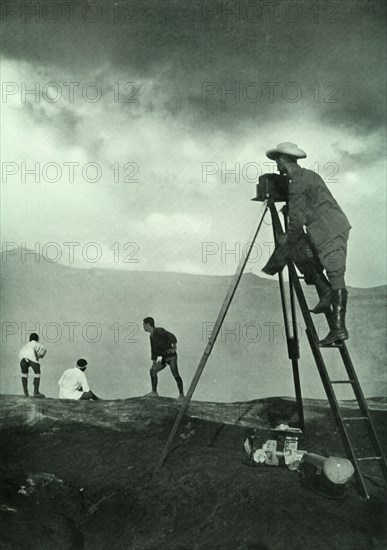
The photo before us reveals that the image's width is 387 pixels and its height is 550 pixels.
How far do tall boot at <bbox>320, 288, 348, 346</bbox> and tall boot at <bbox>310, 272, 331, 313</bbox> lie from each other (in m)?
0.06

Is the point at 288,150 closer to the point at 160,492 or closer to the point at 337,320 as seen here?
the point at 337,320

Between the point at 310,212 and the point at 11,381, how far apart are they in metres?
9.78

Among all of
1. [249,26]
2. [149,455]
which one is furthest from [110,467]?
[249,26]

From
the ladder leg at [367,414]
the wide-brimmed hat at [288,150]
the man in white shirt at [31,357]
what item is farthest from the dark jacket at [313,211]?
the man in white shirt at [31,357]

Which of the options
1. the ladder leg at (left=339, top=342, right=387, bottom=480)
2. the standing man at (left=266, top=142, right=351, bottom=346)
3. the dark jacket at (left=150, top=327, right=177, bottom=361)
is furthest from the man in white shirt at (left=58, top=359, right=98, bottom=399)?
the ladder leg at (left=339, top=342, right=387, bottom=480)

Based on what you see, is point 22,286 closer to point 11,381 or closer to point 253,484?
point 11,381

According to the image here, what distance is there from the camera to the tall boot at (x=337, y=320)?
3.58m

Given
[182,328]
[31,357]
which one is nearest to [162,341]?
[31,357]

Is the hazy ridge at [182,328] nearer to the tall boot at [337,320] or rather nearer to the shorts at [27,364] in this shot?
the shorts at [27,364]

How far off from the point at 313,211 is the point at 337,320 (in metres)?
0.77

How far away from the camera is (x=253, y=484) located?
3379mm

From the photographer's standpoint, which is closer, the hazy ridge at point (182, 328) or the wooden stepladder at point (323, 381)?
the wooden stepladder at point (323, 381)

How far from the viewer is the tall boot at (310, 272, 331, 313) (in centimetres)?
373

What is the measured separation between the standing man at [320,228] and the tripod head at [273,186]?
12cm
